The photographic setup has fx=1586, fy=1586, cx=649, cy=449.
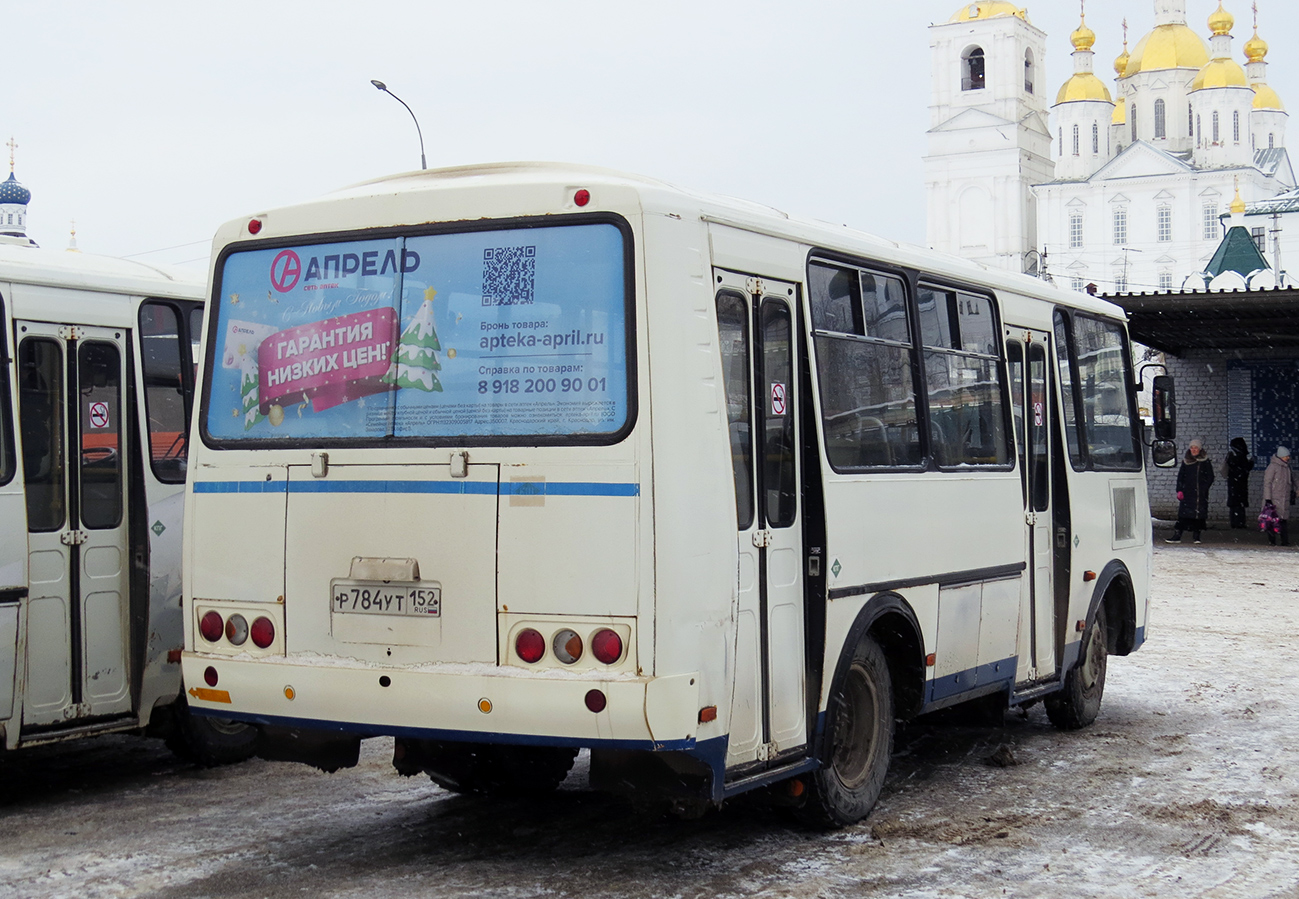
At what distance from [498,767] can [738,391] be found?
2305 millimetres

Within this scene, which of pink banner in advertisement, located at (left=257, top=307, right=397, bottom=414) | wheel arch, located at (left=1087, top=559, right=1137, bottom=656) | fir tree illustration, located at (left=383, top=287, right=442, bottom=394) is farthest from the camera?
wheel arch, located at (left=1087, top=559, right=1137, bottom=656)

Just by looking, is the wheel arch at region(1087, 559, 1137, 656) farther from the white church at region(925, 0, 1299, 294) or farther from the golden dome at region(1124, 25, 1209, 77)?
the golden dome at region(1124, 25, 1209, 77)

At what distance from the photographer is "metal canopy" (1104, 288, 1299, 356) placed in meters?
22.2

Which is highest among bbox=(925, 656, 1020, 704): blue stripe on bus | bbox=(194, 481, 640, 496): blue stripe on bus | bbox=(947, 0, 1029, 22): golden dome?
bbox=(947, 0, 1029, 22): golden dome

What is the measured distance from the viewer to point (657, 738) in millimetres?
5504

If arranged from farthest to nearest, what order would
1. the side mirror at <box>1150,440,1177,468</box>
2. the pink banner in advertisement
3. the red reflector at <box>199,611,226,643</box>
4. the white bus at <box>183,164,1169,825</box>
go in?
1. the side mirror at <box>1150,440,1177,468</box>
2. the red reflector at <box>199,611,226,643</box>
3. the pink banner in advertisement
4. the white bus at <box>183,164,1169,825</box>

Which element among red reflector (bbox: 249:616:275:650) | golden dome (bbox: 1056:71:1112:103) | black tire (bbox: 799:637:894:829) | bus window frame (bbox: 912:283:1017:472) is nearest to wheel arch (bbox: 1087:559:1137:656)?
bus window frame (bbox: 912:283:1017:472)

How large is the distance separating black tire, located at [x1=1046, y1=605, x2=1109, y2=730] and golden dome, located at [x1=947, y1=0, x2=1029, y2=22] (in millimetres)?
111731

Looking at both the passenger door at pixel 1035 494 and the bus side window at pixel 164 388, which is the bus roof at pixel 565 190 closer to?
the bus side window at pixel 164 388

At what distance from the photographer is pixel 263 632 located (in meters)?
6.20

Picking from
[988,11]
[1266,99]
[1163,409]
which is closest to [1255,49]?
[1266,99]

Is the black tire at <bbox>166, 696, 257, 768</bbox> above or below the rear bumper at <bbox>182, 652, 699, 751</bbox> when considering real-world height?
below

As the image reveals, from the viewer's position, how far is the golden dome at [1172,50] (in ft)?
363

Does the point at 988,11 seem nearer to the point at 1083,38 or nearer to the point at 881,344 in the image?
the point at 1083,38
